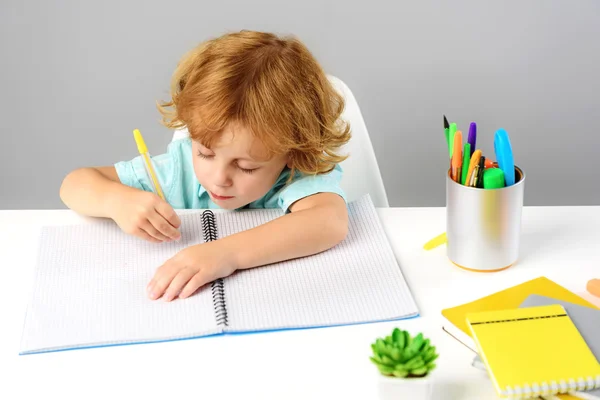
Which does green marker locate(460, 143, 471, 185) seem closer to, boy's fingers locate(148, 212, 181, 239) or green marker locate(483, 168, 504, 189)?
green marker locate(483, 168, 504, 189)

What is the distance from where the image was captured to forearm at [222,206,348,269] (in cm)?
96

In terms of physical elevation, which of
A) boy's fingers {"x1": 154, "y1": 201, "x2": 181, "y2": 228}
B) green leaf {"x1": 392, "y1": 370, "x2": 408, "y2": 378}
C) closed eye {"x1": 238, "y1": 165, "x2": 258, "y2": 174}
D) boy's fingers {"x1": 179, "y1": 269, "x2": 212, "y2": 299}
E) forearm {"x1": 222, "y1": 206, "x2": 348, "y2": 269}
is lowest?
forearm {"x1": 222, "y1": 206, "x2": 348, "y2": 269}

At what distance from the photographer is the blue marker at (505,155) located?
2.91 feet

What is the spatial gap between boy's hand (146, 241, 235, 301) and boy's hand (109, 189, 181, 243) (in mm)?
68

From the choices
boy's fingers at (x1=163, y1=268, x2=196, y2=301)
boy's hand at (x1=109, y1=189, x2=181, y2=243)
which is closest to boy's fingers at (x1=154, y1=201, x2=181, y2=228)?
boy's hand at (x1=109, y1=189, x2=181, y2=243)

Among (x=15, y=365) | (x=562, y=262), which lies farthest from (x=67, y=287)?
(x=562, y=262)

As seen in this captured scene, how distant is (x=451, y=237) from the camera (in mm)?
963

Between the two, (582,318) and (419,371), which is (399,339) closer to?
(419,371)

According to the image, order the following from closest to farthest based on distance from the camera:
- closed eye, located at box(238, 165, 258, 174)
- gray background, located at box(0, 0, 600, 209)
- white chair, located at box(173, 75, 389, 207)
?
1. closed eye, located at box(238, 165, 258, 174)
2. white chair, located at box(173, 75, 389, 207)
3. gray background, located at box(0, 0, 600, 209)

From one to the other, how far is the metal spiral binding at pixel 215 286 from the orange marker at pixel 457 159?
29 centimetres

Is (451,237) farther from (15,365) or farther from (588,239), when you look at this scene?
(15,365)

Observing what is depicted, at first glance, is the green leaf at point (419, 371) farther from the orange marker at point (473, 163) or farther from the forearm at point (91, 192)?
the forearm at point (91, 192)

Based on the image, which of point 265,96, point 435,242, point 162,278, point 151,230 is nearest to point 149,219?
point 151,230

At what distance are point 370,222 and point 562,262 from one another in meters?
0.24
